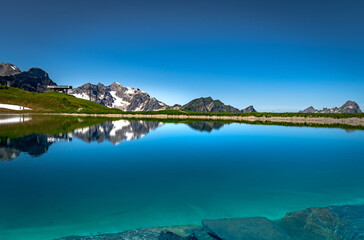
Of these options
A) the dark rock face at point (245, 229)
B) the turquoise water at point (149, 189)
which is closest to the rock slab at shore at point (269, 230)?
the dark rock face at point (245, 229)

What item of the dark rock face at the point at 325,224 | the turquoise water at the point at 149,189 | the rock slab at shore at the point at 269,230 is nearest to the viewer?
the rock slab at shore at the point at 269,230

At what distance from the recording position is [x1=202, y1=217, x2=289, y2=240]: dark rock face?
8031 mm

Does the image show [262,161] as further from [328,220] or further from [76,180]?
[76,180]

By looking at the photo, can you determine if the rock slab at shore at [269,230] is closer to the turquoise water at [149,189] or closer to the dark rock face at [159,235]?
the dark rock face at [159,235]

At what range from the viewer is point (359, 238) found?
26.5 ft

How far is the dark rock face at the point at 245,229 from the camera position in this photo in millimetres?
8031

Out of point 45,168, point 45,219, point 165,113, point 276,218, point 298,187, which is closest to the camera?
point 45,219

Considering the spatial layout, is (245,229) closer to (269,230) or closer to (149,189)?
(269,230)

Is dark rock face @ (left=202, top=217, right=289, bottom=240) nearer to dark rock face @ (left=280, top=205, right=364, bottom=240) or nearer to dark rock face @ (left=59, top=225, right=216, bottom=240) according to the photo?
dark rock face @ (left=59, top=225, right=216, bottom=240)

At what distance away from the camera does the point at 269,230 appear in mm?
8469

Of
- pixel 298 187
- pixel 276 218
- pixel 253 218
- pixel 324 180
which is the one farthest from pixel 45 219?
pixel 324 180

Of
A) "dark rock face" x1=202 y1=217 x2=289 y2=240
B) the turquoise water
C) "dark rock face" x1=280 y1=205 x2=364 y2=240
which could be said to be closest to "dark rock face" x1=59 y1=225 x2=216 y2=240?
"dark rock face" x1=202 y1=217 x2=289 y2=240

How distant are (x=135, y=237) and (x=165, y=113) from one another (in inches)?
5178

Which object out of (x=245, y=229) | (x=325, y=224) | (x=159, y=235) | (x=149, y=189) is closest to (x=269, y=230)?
(x=245, y=229)
